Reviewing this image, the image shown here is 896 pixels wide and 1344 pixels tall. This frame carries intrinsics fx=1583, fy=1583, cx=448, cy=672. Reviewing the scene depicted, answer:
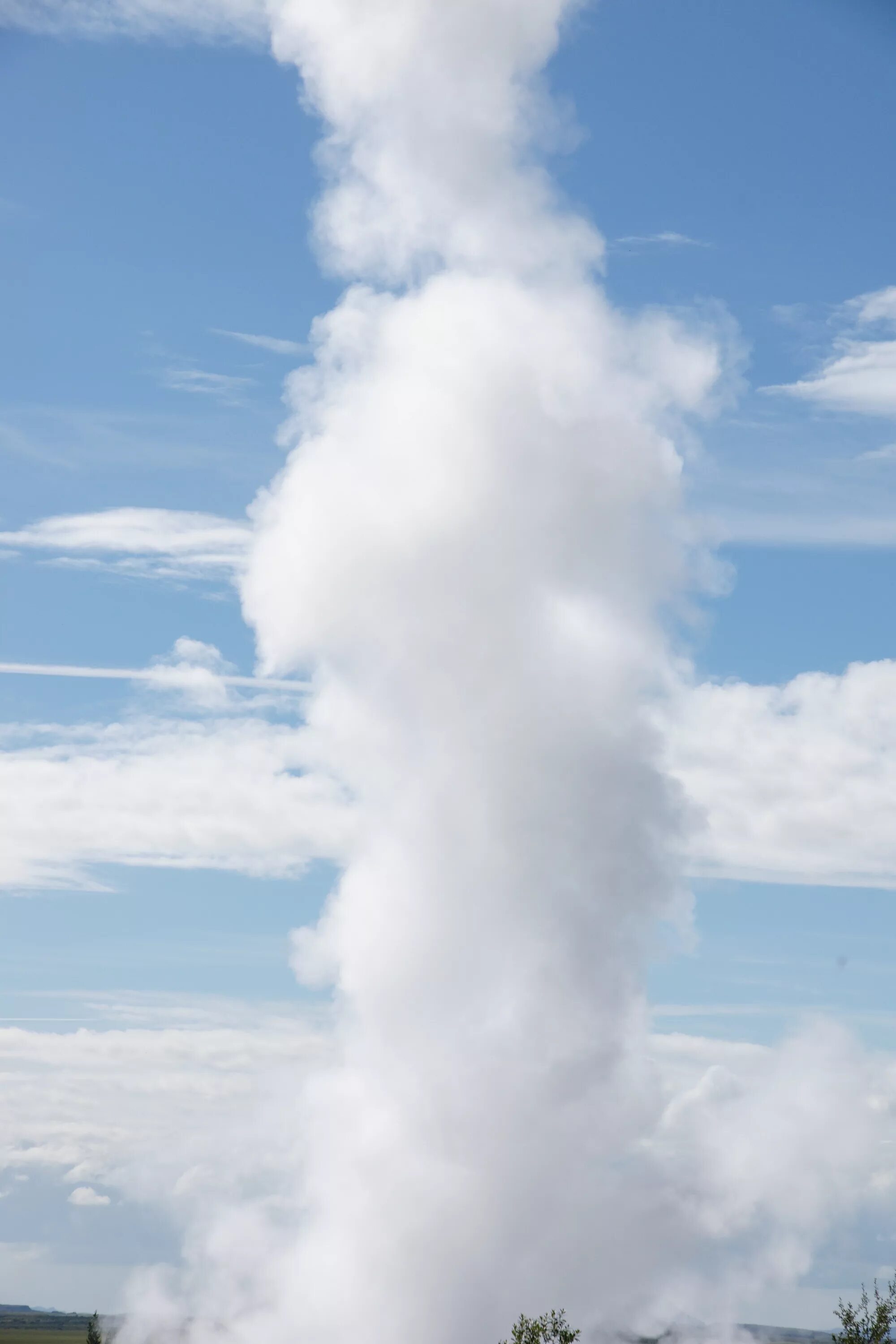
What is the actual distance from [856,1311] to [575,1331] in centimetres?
3458

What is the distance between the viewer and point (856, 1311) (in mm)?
194000

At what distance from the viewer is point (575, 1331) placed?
19288 centimetres
